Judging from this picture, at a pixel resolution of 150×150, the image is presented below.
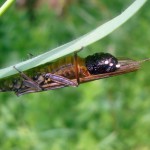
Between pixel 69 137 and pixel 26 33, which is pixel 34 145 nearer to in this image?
pixel 69 137

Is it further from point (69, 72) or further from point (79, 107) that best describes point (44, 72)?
point (79, 107)

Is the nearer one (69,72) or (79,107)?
(69,72)

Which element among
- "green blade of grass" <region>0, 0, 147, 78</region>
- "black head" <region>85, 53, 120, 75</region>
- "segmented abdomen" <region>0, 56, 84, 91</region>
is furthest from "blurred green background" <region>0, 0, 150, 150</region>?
"green blade of grass" <region>0, 0, 147, 78</region>

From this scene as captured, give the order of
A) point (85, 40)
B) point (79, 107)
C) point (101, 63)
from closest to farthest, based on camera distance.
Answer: point (85, 40) → point (101, 63) → point (79, 107)

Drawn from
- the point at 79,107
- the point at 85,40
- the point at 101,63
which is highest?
the point at 79,107

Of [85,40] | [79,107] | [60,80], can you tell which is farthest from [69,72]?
[79,107]

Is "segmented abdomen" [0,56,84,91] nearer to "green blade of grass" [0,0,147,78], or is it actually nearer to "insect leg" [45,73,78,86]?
"insect leg" [45,73,78,86]

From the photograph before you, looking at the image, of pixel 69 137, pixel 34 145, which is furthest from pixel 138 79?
pixel 34 145
